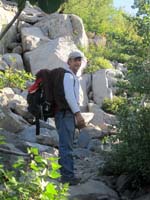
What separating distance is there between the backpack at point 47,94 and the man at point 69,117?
0.25 feet

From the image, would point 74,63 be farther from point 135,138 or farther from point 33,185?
point 33,185

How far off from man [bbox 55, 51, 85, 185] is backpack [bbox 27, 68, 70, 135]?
0.25ft

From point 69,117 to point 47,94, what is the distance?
1.39ft

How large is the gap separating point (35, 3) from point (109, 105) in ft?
50.7

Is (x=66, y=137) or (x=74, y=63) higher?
(x=74, y=63)

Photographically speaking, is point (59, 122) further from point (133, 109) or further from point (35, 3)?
point (35, 3)

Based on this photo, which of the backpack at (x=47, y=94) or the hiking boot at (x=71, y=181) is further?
the hiking boot at (x=71, y=181)

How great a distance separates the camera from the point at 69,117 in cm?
688

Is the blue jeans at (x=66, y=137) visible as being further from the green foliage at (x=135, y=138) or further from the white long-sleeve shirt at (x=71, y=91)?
the green foliage at (x=135, y=138)

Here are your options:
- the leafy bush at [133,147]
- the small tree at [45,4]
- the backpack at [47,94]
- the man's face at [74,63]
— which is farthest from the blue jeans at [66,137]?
the small tree at [45,4]

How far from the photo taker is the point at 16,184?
3088mm

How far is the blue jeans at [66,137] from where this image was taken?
6.87m

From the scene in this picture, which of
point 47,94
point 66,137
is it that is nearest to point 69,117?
point 66,137

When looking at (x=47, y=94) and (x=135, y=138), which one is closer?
(x=47, y=94)
